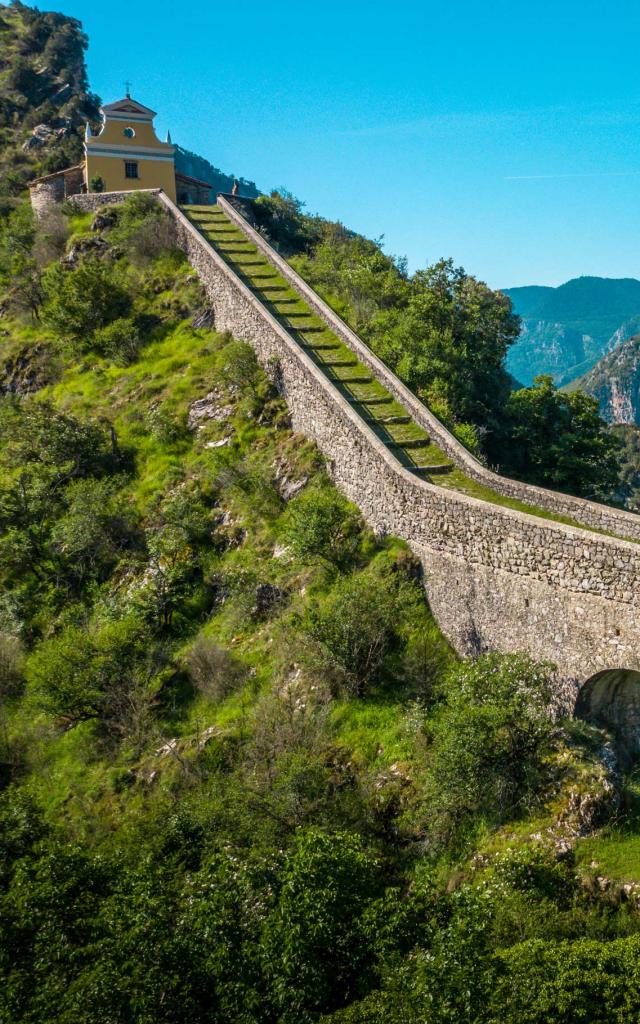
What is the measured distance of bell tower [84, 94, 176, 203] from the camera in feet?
143

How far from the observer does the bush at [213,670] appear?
18.6 m

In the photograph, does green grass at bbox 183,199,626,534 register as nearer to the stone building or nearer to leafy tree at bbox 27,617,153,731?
the stone building

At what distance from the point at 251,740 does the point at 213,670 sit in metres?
2.67

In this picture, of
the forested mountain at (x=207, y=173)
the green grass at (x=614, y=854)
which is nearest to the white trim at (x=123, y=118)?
the green grass at (x=614, y=854)

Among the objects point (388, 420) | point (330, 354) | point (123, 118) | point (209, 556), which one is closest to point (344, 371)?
point (330, 354)

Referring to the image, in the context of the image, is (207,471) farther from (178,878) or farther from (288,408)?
(178,878)

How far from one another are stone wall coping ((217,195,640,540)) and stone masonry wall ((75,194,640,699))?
2155 millimetres

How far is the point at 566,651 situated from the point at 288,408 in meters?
14.0

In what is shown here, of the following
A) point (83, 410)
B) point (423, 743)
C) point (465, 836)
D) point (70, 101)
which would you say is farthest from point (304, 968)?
point (70, 101)

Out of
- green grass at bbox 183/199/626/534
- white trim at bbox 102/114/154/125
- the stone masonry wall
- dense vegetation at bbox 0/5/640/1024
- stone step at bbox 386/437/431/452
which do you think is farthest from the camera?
white trim at bbox 102/114/154/125

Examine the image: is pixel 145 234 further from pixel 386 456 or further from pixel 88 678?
pixel 88 678

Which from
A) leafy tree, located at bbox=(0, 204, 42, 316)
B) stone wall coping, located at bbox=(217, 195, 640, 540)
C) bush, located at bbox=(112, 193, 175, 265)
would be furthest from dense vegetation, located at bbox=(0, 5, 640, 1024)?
leafy tree, located at bbox=(0, 204, 42, 316)

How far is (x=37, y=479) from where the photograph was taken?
26672 mm

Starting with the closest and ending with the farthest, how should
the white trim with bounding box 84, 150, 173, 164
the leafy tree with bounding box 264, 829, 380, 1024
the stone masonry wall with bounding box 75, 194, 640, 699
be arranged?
1. the leafy tree with bounding box 264, 829, 380, 1024
2. the stone masonry wall with bounding box 75, 194, 640, 699
3. the white trim with bounding box 84, 150, 173, 164
